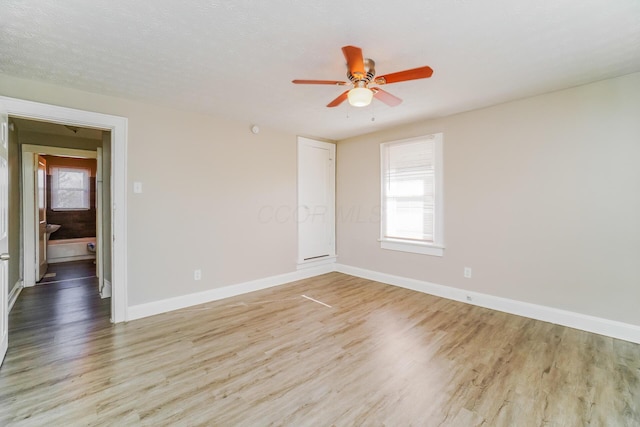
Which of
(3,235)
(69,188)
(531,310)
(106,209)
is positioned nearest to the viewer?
(3,235)

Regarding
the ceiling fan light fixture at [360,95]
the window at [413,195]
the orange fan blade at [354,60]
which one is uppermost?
the orange fan blade at [354,60]

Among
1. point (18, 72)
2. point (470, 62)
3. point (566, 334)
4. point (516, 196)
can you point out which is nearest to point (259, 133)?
point (18, 72)

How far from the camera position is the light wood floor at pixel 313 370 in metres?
1.70

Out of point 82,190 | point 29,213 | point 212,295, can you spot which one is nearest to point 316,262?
point 212,295

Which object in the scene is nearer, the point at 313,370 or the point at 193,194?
the point at 313,370

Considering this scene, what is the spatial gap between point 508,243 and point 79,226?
336 inches

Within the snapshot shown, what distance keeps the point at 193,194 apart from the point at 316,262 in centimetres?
239

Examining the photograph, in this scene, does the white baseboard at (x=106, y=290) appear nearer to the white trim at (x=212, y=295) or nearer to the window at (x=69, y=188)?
the white trim at (x=212, y=295)

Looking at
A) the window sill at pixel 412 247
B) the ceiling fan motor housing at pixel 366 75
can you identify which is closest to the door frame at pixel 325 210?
the window sill at pixel 412 247

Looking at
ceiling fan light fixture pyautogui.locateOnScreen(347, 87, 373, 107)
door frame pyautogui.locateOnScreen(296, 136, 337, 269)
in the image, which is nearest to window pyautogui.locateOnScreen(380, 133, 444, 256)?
door frame pyautogui.locateOnScreen(296, 136, 337, 269)

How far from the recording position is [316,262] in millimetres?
5000

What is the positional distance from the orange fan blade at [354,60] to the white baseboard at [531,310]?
302 centimetres

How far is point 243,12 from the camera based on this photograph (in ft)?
5.53

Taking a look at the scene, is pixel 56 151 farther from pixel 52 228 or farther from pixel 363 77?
pixel 363 77
